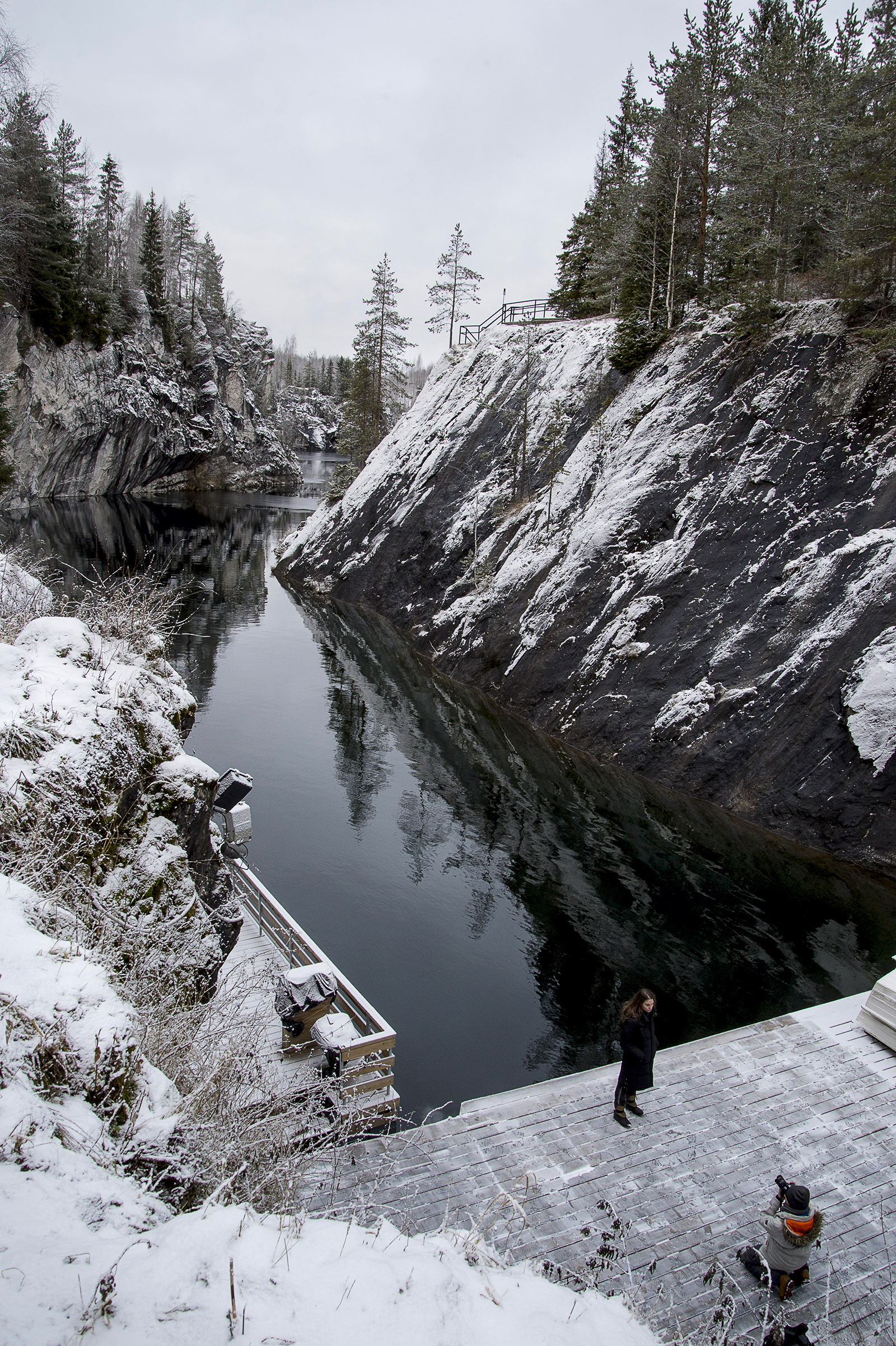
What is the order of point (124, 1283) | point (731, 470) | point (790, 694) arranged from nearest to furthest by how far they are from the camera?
point (124, 1283) < point (790, 694) < point (731, 470)

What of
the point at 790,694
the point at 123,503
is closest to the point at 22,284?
the point at 123,503

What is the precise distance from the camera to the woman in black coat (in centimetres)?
836

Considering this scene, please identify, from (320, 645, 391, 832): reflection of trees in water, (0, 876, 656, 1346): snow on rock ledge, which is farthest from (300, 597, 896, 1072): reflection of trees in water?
(0, 876, 656, 1346): snow on rock ledge

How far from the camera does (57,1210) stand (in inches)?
159

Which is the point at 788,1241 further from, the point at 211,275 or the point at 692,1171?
the point at 211,275

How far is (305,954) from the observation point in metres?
11.7

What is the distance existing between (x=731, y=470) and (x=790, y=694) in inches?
357

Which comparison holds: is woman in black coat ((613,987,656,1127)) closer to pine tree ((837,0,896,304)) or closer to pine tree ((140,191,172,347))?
pine tree ((837,0,896,304))

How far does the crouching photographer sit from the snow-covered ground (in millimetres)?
2133

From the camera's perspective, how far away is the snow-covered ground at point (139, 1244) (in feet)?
12.3

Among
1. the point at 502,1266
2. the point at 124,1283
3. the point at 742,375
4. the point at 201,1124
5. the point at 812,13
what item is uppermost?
the point at 812,13

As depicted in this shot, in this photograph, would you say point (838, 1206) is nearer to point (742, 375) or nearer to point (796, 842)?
point (796, 842)

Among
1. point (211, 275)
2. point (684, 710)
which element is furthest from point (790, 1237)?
point (211, 275)

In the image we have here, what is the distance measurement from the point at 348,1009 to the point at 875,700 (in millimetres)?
15060
